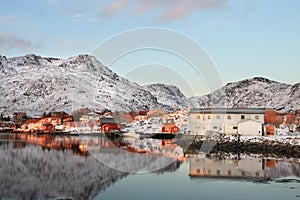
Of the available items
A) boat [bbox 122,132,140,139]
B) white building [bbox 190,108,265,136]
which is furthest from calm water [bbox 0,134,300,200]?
boat [bbox 122,132,140,139]

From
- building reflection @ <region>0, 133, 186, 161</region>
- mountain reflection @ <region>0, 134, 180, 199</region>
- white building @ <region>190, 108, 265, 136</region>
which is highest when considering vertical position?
white building @ <region>190, 108, 265, 136</region>

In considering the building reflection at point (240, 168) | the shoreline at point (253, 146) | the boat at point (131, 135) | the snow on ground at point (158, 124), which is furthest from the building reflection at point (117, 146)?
the snow on ground at point (158, 124)

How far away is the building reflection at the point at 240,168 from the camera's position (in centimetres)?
2439

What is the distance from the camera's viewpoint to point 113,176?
80.0 ft

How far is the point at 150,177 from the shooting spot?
78.9 feet

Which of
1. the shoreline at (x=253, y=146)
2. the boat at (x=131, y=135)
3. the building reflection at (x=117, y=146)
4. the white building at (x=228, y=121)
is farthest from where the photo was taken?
the boat at (x=131, y=135)

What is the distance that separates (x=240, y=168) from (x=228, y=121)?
2359cm

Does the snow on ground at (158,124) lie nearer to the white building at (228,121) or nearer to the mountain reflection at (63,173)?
the white building at (228,121)

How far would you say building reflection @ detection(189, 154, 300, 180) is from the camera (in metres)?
24.4

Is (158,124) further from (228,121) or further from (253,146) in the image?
(253,146)

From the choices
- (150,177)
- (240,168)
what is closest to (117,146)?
(240,168)

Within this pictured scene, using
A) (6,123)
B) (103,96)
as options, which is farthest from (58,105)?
(6,123)

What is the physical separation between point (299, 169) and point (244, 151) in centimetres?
1139

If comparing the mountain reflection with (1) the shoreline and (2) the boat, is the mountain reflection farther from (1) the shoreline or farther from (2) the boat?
(2) the boat
